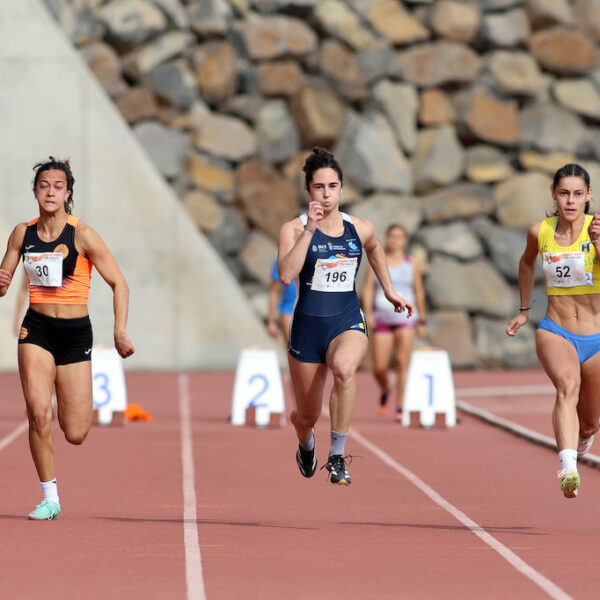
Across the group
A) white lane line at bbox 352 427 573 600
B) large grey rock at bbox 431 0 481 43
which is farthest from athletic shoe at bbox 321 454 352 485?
large grey rock at bbox 431 0 481 43

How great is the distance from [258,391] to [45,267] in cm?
742

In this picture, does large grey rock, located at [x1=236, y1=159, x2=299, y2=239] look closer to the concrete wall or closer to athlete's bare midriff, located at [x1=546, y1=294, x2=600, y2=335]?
the concrete wall

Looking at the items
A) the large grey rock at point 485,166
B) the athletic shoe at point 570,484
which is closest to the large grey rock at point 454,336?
the large grey rock at point 485,166

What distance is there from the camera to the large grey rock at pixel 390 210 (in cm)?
2984

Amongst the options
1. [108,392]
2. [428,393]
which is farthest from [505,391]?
[108,392]

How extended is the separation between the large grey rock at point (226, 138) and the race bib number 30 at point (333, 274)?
68.7 ft

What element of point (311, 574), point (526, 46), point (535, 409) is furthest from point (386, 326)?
point (526, 46)

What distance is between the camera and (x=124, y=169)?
89.9 ft

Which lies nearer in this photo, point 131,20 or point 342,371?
point 342,371

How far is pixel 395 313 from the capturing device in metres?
16.3

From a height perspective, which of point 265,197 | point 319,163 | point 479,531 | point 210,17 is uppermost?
point 210,17

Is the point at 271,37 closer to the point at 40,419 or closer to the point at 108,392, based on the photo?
the point at 108,392

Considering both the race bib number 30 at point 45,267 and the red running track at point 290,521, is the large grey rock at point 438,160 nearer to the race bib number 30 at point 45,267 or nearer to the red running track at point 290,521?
the red running track at point 290,521

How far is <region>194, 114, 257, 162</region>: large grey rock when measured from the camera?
2961 centimetres
